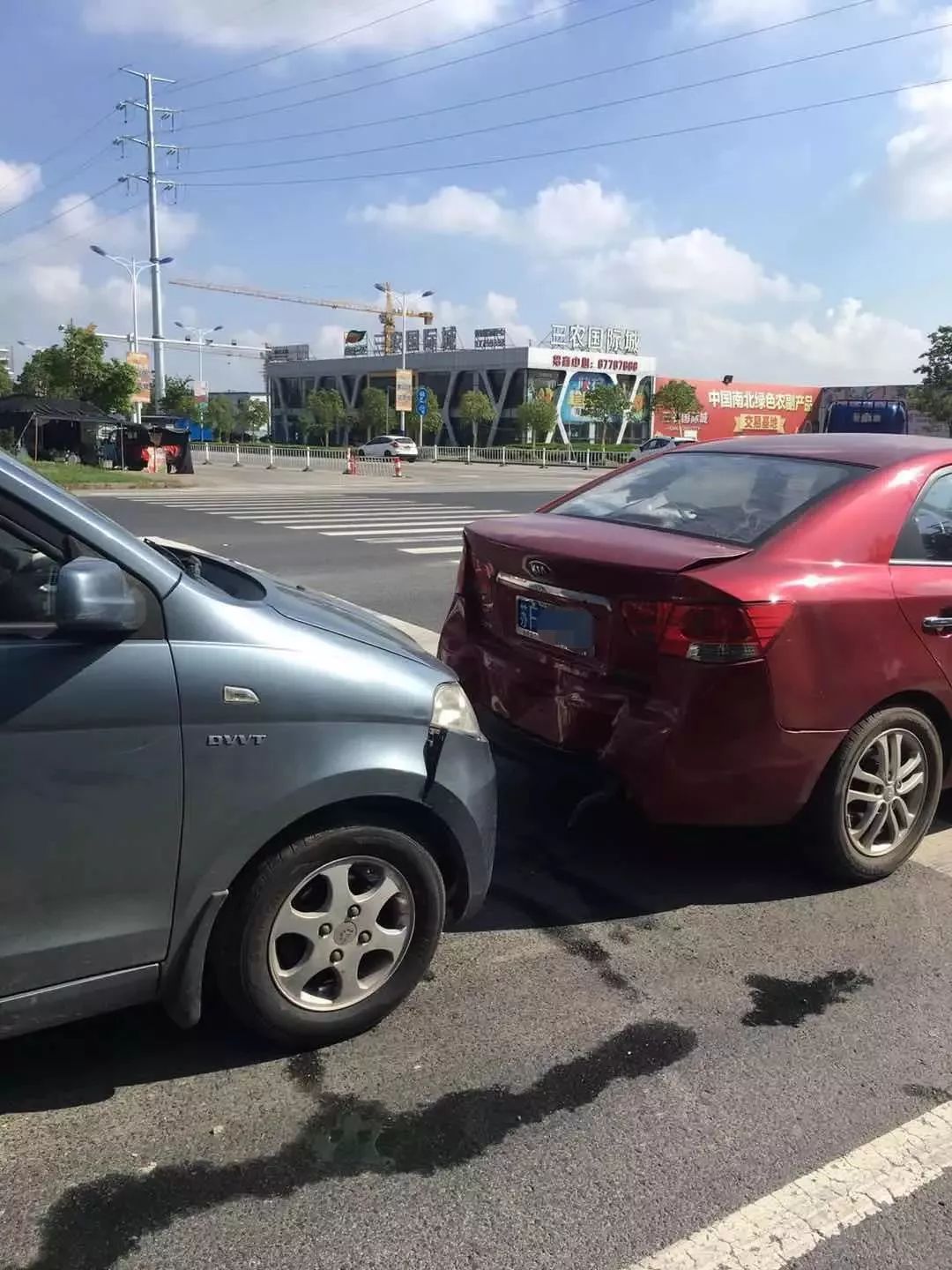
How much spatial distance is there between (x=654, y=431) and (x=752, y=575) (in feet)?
280

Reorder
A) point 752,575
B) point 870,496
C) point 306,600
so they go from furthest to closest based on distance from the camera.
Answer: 1. point 870,496
2. point 752,575
3. point 306,600

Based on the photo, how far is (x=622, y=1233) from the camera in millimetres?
2182

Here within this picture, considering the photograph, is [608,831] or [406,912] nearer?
[406,912]

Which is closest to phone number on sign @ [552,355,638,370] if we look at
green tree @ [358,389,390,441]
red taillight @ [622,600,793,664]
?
green tree @ [358,389,390,441]

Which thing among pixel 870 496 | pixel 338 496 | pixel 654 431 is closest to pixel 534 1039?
pixel 870 496

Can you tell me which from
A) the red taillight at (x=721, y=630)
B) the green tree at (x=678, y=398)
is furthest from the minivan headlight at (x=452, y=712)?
the green tree at (x=678, y=398)

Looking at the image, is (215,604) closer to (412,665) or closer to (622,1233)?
(412,665)

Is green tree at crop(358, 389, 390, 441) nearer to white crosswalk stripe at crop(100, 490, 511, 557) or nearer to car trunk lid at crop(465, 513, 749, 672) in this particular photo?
white crosswalk stripe at crop(100, 490, 511, 557)

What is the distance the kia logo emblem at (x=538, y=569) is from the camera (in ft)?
12.8

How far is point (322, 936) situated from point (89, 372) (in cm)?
4202

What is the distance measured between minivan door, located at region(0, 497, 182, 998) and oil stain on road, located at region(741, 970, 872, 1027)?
178cm

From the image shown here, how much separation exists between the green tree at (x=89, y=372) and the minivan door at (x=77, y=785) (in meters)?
41.7

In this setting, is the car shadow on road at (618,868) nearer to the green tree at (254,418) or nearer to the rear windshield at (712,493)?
the rear windshield at (712,493)

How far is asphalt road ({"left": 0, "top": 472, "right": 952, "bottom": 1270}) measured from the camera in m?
2.16
